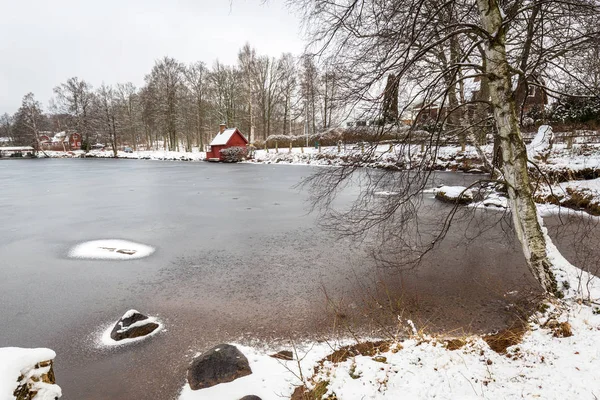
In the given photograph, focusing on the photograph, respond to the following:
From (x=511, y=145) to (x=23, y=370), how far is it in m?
5.08

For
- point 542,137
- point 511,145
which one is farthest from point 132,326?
point 542,137

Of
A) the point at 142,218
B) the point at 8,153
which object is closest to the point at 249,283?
the point at 142,218

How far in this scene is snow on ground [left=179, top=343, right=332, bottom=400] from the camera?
11.6 feet

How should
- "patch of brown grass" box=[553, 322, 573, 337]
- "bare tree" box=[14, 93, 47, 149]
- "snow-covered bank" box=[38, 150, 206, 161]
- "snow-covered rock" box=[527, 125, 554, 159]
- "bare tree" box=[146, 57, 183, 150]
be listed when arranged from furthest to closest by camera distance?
A: "bare tree" box=[14, 93, 47, 149] < "bare tree" box=[146, 57, 183, 150] < "snow-covered bank" box=[38, 150, 206, 161] < "snow-covered rock" box=[527, 125, 554, 159] < "patch of brown grass" box=[553, 322, 573, 337]

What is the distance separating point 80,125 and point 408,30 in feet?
218

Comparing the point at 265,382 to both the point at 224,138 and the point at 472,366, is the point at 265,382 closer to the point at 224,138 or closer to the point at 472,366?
the point at 472,366

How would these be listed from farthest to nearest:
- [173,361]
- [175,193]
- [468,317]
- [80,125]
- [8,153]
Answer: [8,153] → [80,125] → [175,193] → [468,317] → [173,361]

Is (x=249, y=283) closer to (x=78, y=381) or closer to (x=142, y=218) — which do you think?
(x=78, y=381)

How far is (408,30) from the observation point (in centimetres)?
375

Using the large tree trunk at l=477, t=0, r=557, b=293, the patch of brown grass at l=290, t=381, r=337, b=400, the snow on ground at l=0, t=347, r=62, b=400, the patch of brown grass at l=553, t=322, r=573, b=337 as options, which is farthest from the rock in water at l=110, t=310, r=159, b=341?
the large tree trunk at l=477, t=0, r=557, b=293

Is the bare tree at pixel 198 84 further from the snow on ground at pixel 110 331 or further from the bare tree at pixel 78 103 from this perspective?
the snow on ground at pixel 110 331

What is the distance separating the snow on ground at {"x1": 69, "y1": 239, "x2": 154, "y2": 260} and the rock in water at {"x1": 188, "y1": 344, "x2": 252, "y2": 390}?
4.96 meters

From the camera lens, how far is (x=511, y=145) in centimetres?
381

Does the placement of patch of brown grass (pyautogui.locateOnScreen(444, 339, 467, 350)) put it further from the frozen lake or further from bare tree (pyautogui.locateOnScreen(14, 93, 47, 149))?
bare tree (pyautogui.locateOnScreen(14, 93, 47, 149))
